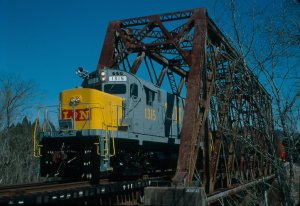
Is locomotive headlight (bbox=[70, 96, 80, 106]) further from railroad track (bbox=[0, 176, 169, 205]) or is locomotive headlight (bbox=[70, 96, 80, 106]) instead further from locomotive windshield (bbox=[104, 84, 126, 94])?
railroad track (bbox=[0, 176, 169, 205])

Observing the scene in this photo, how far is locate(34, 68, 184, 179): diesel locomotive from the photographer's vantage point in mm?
11002

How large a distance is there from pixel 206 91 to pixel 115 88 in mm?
3673

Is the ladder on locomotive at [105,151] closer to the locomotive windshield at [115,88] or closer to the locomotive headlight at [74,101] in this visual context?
the locomotive headlight at [74,101]

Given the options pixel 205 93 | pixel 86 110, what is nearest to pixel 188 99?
pixel 205 93

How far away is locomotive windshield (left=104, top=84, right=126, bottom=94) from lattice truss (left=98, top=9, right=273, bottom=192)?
5.50ft

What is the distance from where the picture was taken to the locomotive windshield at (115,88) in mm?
13516

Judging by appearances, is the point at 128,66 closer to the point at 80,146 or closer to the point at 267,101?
the point at 80,146

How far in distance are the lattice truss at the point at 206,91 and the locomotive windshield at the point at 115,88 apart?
1.68 m

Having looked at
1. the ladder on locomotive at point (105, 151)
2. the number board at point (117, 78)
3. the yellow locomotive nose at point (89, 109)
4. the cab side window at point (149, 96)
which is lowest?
the ladder on locomotive at point (105, 151)

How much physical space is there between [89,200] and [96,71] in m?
5.94

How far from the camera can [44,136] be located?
11695 millimetres

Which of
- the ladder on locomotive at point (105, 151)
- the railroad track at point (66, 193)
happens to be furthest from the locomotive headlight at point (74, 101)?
the railroad track at point (66, 193)

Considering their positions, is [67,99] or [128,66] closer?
[67,99]

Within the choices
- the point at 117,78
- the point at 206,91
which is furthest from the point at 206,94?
the point at 117,78
